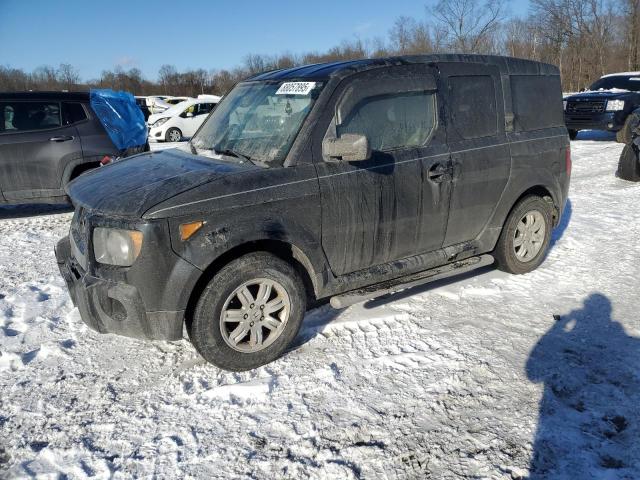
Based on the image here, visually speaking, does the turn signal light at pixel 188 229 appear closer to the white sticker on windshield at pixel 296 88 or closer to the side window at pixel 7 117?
the white sticker on windshield at pixel 296 88

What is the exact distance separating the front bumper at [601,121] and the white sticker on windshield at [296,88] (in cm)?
1122

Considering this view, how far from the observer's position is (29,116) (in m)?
7.57

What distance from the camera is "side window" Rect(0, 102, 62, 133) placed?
24.4 ft

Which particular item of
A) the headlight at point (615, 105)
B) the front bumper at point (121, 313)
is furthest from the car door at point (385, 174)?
the headlight at point (615, 105)

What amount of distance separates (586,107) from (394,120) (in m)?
11.8

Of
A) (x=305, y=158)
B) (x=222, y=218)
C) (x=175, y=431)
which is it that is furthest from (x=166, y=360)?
(x=305, y=158)

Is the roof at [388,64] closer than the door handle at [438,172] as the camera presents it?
Yes

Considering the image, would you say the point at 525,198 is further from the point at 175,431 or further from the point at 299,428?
the point at 175,431

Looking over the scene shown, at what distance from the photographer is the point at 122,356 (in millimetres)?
3729

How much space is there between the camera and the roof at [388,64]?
3.86 metres

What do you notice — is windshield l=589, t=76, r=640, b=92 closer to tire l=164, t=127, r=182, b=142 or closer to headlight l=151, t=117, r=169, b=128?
tire l=164, t=127, r=182, b=142

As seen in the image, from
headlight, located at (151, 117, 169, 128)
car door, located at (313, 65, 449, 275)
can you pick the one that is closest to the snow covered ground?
car door, located at (313, 65, 449, 275)

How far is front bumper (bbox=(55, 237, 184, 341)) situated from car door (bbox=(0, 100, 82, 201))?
4856mm

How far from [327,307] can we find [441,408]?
1.58 m
